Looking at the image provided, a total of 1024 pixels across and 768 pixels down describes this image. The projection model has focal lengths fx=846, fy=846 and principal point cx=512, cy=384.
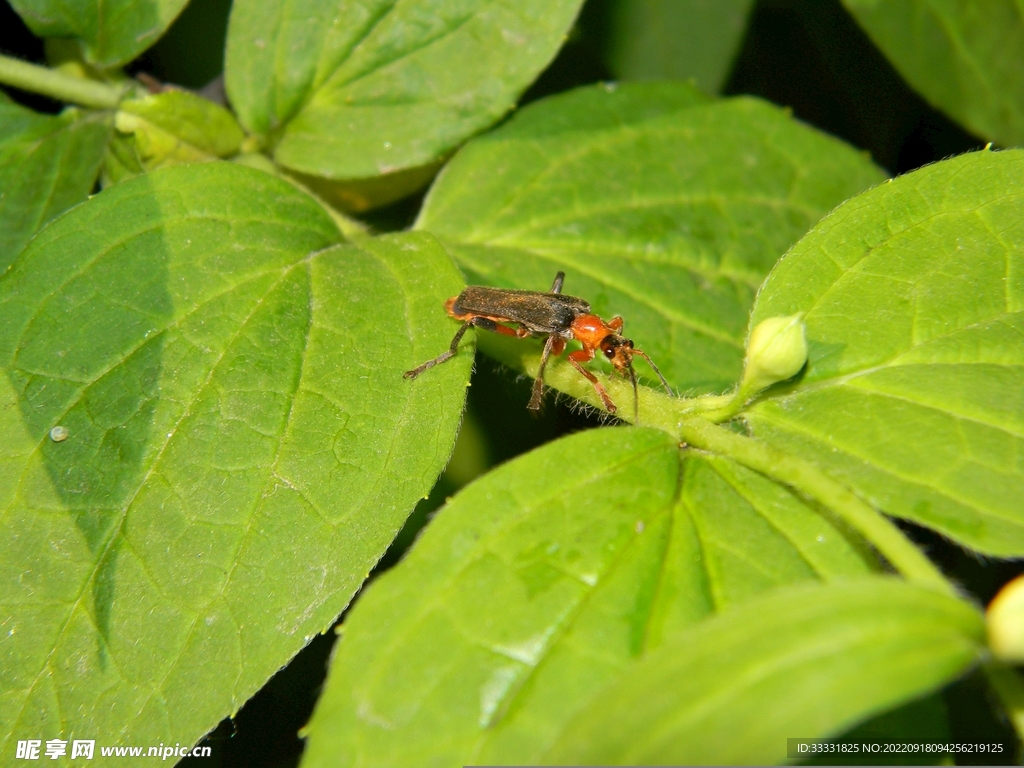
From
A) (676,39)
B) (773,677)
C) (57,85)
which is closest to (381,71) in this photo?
(57,85)

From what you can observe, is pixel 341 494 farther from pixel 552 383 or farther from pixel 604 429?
pixel 552 383

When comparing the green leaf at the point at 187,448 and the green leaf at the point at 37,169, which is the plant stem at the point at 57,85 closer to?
the green leaf at the point at 37,169

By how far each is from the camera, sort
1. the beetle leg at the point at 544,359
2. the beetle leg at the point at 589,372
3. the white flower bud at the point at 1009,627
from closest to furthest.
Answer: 1. the white flower bud at the point at 1009,627
2. the beetle leg at the point at 589,372
3. the beetle leg at the point at 544,359

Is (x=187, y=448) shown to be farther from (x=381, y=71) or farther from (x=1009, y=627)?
(x=1009, y=627)

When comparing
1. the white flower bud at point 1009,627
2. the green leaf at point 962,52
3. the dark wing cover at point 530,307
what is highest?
the green leaf at point 962,52

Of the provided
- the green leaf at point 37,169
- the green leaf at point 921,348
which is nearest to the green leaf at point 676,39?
the green leaf at point 921,348

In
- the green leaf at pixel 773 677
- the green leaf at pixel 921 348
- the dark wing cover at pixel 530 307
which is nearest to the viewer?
the green leaf at pixel 773 677

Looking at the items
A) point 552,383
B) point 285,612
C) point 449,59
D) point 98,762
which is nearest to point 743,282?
point 552,383
